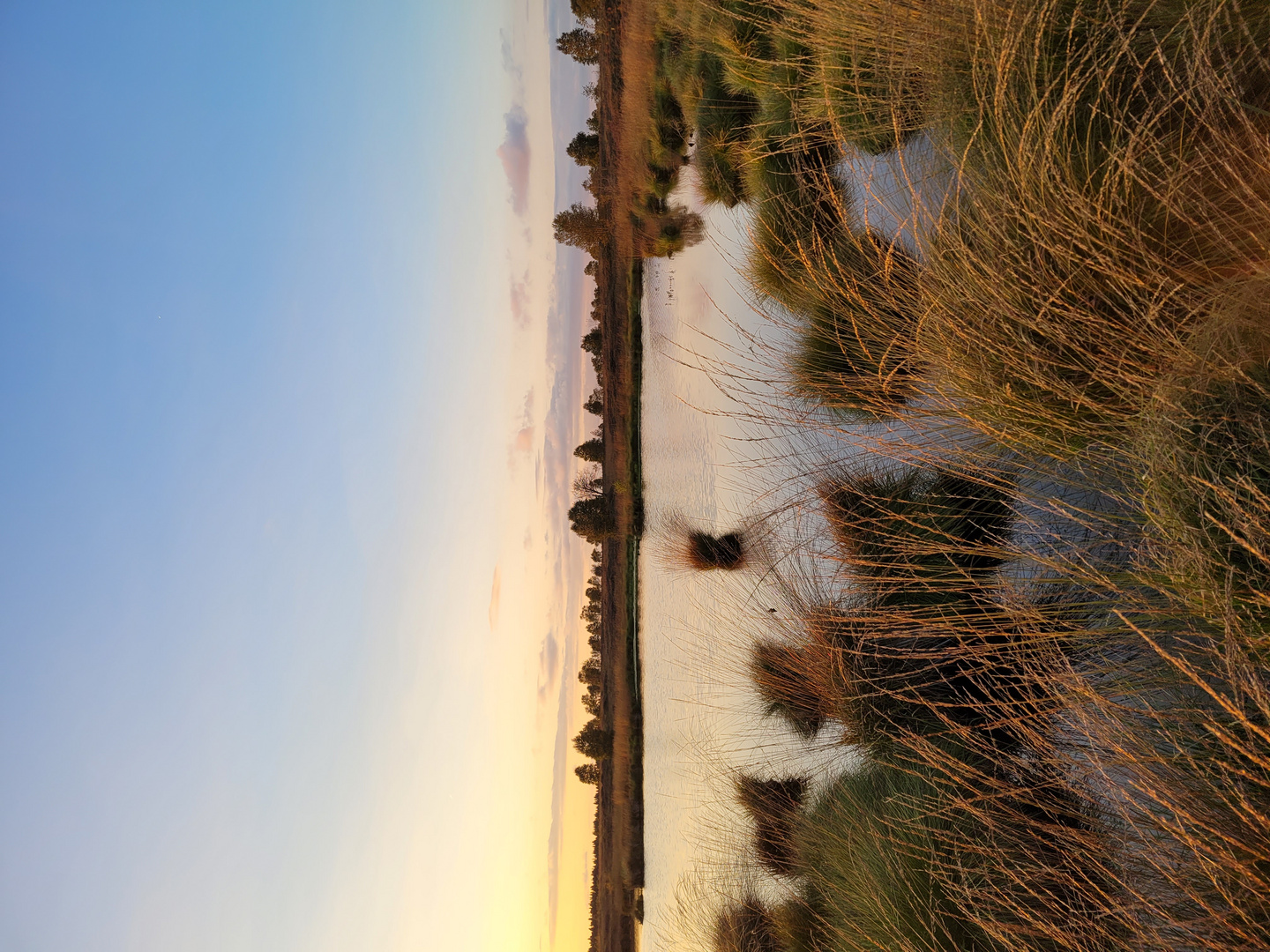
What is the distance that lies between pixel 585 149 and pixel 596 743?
189 inches

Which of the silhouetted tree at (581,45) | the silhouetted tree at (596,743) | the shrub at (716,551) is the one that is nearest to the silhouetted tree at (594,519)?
the shrub at (716,551)

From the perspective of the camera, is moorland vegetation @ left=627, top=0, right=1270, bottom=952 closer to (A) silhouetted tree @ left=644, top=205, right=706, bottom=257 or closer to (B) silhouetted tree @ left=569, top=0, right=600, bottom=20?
(A) silhouetted tree @ left=644, top=205, right=706, bottom=257

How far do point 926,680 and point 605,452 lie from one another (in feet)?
9.79

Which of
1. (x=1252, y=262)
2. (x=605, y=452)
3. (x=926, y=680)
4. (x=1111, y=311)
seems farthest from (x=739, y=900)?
(x=1252, y=262)

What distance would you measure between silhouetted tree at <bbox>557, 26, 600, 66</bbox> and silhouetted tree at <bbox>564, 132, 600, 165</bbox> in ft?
2.05

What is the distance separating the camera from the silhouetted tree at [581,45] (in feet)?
16.5

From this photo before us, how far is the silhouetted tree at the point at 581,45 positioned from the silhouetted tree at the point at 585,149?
625 mm

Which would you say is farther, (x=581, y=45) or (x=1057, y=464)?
(x=581, y=45)

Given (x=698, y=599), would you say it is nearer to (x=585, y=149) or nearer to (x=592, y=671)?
(x=592, y=671)

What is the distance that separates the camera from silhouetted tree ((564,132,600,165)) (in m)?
5.04

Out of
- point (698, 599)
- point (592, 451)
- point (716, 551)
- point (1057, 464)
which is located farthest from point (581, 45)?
point (1057, 464)

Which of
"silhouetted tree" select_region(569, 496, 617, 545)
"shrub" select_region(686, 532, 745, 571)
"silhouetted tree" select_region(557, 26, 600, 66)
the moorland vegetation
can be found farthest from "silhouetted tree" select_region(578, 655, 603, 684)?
"silhouetted tree" select_region(557, 26, 600, 66)

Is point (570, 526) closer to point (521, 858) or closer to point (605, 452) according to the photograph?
point (605, 452)

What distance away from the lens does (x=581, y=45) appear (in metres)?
5.04
